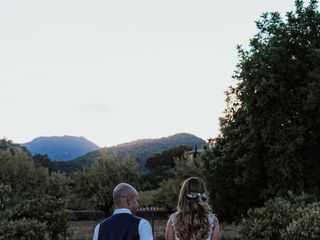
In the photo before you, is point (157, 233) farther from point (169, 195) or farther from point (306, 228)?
point (169, 195)

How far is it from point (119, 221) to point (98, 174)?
45717 mm

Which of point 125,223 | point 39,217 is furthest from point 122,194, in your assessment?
point 39,217

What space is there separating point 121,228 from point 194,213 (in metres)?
0.97

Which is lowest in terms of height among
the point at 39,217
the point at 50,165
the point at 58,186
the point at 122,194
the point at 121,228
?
the point at 39,217

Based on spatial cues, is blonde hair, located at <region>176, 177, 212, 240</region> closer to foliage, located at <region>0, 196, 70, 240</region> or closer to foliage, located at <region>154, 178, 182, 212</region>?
foliage, located at <region>0, 196, 70, 240</region>

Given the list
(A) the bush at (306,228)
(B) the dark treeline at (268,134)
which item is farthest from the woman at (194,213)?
(B) the dark treeline at (268,134)

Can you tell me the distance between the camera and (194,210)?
5.24 metres

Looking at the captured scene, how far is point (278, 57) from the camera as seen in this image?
79.9 ft

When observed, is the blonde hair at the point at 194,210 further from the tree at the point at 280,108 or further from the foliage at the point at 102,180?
the foliage at the point at 102,180

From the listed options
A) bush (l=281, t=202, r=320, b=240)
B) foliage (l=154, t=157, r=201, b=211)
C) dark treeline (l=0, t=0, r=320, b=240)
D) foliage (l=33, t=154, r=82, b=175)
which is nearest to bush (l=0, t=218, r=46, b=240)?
dark treeline (l=0, t=0, r=320, b=240)

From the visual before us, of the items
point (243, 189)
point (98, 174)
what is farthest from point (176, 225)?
point (98, 174)

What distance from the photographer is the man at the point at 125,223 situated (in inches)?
180

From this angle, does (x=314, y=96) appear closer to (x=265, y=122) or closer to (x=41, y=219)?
(x=265, y=122)

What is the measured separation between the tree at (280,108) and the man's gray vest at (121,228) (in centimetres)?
1958
